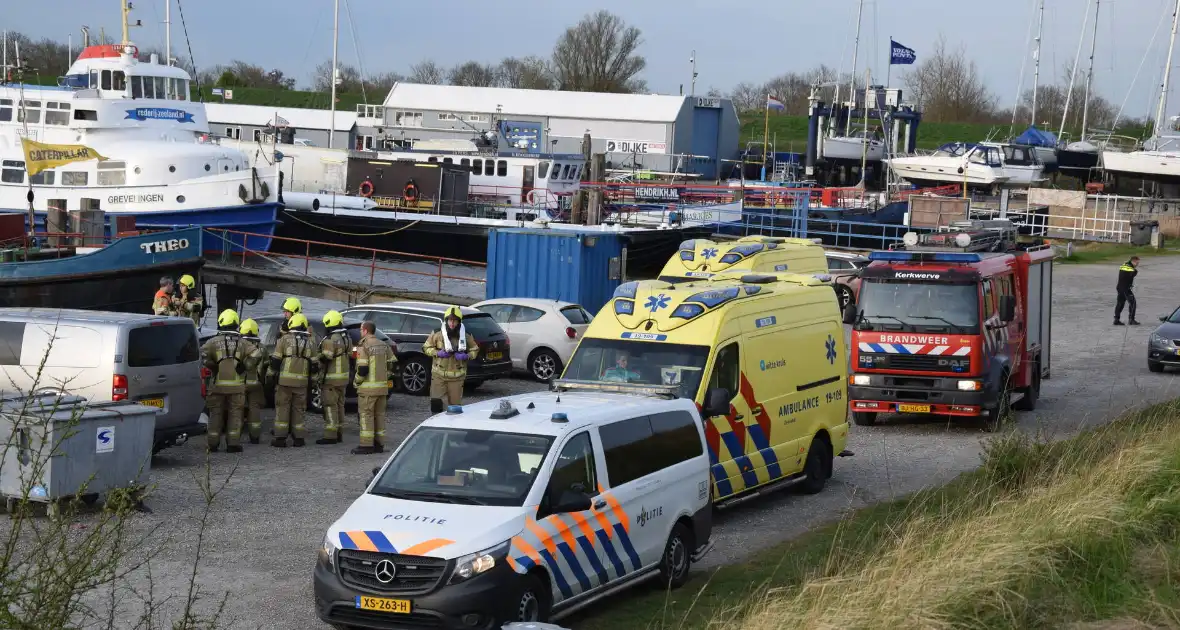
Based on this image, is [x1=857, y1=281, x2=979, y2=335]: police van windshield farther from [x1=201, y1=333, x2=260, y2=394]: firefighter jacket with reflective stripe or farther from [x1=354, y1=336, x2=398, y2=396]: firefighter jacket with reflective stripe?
[x1=201, y1=333, x2=260, y2=394]: firefighter jacket with reflective stripe

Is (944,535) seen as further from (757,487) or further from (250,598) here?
(250,598)

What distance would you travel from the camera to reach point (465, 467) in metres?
9.09

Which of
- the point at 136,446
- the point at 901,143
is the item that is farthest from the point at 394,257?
the point at 901,143

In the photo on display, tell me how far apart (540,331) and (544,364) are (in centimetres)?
56

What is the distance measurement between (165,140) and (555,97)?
48343 mm

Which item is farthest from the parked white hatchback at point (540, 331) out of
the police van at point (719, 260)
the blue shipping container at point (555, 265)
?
the blue shipping container at point (555, 265)

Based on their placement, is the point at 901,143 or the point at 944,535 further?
the point at 901,143

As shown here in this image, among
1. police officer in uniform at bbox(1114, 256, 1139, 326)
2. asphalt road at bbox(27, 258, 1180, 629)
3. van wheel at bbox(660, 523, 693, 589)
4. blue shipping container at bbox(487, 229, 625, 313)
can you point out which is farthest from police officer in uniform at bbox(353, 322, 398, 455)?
police officer in uniform at bbox(1114, 256, 1139, 326)

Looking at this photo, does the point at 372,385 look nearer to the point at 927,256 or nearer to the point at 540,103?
the point at 927,256

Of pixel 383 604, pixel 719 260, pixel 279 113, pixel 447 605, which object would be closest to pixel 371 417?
pixel 383 604

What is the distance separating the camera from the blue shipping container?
26.5 metres

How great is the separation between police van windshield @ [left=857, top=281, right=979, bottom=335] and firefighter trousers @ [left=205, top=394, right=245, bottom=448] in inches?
332

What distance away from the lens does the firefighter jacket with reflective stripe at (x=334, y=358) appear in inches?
611

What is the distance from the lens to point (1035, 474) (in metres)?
12.1
